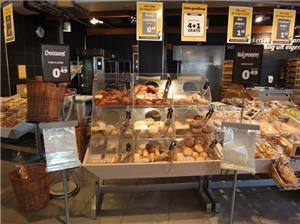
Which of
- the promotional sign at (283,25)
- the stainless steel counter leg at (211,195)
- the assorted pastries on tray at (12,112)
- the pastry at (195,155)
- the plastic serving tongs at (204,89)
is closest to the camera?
the pastry at (195,155)

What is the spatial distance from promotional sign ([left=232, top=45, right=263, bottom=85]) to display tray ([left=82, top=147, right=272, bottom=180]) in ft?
2.75

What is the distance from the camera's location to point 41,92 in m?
2.80

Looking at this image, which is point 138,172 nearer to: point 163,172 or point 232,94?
point 163,172

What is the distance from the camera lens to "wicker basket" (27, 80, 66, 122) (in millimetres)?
2809

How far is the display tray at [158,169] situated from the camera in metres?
2.25

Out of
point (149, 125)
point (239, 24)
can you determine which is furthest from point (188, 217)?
point (239, 24)

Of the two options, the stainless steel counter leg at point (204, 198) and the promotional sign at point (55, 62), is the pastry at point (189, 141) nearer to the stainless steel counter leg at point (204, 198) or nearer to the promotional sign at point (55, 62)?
the stainless steel counter leg at point (204, 198)

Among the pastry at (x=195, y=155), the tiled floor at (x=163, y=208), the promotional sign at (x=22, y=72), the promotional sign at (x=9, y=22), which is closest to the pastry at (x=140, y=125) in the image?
the pastry at (x=195, y=155)

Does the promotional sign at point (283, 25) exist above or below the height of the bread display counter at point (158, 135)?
above

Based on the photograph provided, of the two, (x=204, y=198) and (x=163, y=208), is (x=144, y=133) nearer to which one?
(x=163, y=208)

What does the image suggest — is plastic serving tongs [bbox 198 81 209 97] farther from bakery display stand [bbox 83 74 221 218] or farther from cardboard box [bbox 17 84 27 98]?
cardboard box [bbox 17 84 27 98]

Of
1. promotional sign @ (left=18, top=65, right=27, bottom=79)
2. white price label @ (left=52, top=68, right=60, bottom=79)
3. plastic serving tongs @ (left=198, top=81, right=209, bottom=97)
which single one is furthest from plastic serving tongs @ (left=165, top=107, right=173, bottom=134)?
promotional sign @ (left=18, top=65, right=27, bottom=79)

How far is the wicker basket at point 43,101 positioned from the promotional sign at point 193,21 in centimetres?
168

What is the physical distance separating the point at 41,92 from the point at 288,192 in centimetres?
333
